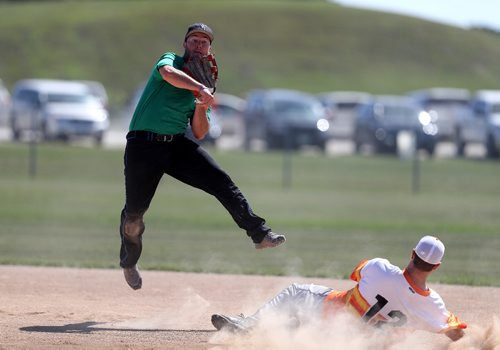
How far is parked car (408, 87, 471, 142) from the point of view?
39.0m

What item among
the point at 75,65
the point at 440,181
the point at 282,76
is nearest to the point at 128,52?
the point at 75,65

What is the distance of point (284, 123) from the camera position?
35.1 metres

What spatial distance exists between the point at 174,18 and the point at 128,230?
3027 inches

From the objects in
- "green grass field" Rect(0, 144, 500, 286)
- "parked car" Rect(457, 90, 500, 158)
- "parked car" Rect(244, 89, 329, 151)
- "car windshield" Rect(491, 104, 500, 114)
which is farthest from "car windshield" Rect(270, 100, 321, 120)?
"car windshield" Rect(491, 104, 500, 114)

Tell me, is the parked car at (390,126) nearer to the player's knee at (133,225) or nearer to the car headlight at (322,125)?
the car headlight at (322,125)

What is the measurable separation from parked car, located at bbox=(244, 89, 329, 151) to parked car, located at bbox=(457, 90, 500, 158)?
477 centimetres

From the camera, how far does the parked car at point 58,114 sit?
110 ft

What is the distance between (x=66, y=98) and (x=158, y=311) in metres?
27.0

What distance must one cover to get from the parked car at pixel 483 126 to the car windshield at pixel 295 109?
5050 mm

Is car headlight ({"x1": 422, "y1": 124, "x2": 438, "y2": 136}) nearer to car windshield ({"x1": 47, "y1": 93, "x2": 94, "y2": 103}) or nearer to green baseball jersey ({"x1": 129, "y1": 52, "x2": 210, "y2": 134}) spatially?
car windshield ({"x1": 47, "y1": 93, "x2": 94, "y2": 103})

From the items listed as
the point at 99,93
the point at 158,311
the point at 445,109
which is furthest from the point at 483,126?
the point at 158,311

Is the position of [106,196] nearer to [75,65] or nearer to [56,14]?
[75,65]

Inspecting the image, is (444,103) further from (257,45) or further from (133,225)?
(257,45)

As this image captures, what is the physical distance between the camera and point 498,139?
33812 millimetres
